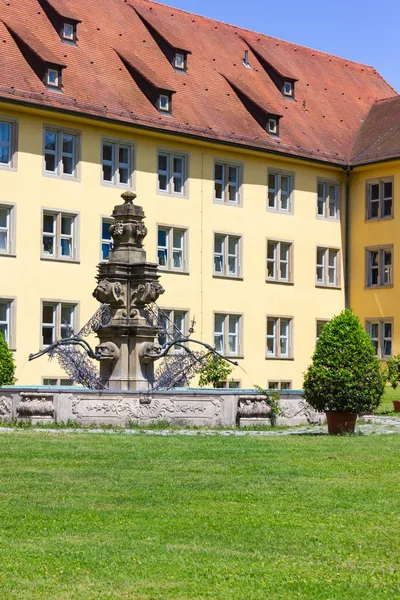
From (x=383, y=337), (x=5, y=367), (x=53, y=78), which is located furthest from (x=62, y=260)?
(x=383, y=337)

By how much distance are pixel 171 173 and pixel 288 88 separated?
8814 millimetres

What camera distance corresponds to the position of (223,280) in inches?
1764

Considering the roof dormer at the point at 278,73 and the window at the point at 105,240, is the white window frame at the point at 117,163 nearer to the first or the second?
the window at the point at 105,240

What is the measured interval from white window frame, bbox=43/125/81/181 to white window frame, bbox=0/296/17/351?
4.02 meters

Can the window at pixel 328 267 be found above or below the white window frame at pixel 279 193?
below

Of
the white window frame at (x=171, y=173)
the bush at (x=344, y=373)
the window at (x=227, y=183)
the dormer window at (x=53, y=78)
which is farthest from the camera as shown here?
the window at (x=227, y=183)

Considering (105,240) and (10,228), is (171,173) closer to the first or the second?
(105,240)

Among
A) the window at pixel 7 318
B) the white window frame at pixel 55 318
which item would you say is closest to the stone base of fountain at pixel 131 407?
the window at pixel 7 318

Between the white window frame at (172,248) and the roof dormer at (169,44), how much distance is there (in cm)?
614

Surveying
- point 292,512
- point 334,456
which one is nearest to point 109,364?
point 334,456

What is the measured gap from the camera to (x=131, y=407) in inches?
960

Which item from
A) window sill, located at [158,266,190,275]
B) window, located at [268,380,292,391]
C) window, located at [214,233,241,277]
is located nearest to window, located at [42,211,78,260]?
window sill, located at [158,266,190,275]

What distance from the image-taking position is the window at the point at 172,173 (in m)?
43.0

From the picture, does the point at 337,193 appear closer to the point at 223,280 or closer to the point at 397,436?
the point at 223,280
